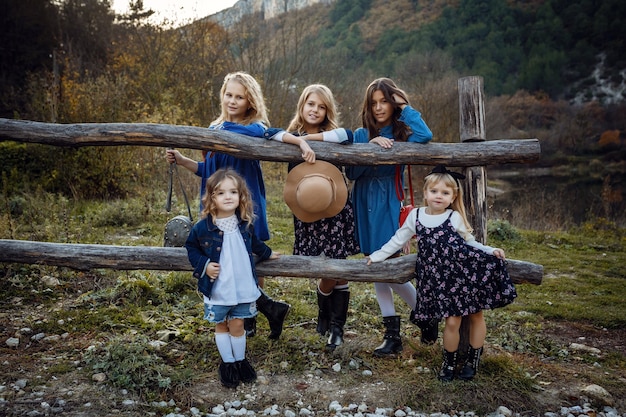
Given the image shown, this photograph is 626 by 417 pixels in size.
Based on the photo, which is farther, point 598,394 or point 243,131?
point 243,131

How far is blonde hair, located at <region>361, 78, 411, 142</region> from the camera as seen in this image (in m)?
3.60

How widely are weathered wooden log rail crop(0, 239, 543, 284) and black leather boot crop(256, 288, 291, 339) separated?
42cm

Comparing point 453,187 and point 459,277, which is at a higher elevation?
point 453,187

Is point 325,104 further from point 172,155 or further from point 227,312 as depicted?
point 227,312

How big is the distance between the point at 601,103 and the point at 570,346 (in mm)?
49119

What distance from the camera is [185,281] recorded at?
5062 mm

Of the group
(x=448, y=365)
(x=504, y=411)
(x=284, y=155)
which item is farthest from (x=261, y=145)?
(x=504, y=411)

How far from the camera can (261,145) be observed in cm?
345

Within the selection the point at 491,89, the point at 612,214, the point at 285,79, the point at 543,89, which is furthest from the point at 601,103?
the point at 285,79

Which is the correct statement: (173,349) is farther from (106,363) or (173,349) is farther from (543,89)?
(543,89)

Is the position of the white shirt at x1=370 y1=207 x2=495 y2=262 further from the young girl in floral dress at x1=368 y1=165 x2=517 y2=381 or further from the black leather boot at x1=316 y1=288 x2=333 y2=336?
the black leather boot at x1=316 y1=288 x2=333 y2=336

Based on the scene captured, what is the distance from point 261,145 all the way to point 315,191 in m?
0.52

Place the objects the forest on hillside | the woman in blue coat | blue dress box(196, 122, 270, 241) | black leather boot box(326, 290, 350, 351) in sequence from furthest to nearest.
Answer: the forest on hillside, black leather boot box(326, 290, 350, 351), blue dress box(196, 122, 270, 241), the woman in blue coat

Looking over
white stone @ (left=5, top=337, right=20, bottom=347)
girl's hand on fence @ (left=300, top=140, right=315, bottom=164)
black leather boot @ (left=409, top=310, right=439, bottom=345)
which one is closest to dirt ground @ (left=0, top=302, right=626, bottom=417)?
white stone @ (left=5, top=337, right=20, bottom=347)
